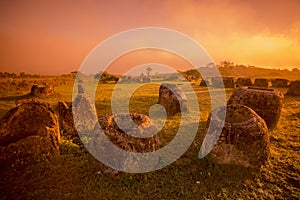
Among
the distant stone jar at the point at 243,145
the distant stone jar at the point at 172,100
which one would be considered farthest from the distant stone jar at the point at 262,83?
the distant stone jar at the point at 243,145

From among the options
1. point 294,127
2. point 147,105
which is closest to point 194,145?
point 294,127

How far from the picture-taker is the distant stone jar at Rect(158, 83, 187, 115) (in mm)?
13015

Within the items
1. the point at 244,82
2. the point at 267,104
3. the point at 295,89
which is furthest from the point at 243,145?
the point at 244,82

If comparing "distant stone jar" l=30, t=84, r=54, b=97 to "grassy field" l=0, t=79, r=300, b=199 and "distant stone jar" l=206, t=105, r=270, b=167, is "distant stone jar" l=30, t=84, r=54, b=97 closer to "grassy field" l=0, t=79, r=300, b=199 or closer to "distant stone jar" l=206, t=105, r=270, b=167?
"grassy field" l=0, t=79, r=300, b=199

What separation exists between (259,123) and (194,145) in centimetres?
263

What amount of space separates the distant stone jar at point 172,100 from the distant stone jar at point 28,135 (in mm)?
7557

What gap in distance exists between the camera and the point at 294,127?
35.2 feet

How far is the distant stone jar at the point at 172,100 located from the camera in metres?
13.0

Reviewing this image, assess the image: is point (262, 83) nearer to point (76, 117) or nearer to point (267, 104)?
point (267, 104)

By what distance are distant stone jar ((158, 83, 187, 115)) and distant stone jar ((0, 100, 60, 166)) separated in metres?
7.56

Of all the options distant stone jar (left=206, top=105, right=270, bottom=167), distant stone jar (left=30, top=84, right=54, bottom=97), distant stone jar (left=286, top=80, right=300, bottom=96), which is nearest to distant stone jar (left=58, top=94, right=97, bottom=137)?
distant stone jar (left=206, top=105, right=270, bottom=167)

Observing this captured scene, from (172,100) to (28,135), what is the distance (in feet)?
27.9

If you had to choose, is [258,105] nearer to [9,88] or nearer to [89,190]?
[89,190]

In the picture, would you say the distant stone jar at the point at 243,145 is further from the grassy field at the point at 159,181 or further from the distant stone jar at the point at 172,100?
the distant stone jar at the point at 172,100
